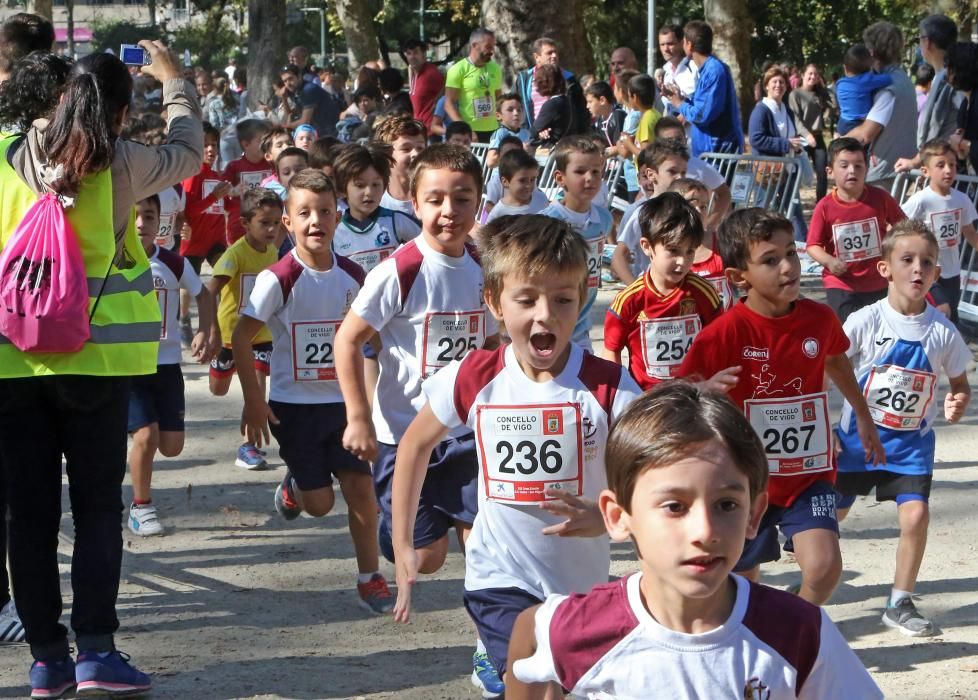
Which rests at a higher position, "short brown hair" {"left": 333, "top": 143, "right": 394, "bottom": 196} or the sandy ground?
"short brown hair" {"left": 333, "top": 143, "right": 394, "bottom": 196}

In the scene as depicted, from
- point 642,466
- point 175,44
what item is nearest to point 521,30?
point 642,466

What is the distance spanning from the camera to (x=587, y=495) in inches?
152

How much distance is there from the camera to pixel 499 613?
379cm

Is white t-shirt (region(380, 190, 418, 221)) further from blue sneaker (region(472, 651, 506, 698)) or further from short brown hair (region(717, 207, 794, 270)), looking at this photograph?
blue sneaker (region(472, 651, 506, 698))

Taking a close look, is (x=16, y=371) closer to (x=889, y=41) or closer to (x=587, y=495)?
(x=587, y=495)

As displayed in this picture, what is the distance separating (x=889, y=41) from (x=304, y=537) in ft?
23.8

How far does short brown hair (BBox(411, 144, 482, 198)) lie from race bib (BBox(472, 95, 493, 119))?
1038 centimetres

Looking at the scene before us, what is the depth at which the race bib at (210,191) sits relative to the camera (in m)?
11.0

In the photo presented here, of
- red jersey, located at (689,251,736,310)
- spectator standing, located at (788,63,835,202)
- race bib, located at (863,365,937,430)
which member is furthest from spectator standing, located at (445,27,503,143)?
race bib, located at (863,365,937,430)

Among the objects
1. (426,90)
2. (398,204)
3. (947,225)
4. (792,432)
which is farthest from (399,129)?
(426,90)

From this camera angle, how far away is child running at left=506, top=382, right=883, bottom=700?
Result: 2461mm

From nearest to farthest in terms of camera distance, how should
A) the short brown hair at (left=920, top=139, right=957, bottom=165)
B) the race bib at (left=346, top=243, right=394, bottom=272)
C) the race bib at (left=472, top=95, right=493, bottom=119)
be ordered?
the race bib at (left=346, top=243, right=394, bottom=272)
the short brown hair at (left=920, top=139, right=957, bottom=165)
the race bib at (left=472, top=95, right=493, bottom=119)

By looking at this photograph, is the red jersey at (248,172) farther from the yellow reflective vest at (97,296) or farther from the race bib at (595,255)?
the yellow reflective vest at (97,296)

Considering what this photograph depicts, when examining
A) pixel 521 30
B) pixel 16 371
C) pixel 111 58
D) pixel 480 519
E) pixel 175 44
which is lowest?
pixel 480 519
